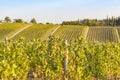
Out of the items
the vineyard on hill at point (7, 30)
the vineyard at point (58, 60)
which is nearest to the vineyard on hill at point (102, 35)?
the vineyard on hill at point (7, 30)

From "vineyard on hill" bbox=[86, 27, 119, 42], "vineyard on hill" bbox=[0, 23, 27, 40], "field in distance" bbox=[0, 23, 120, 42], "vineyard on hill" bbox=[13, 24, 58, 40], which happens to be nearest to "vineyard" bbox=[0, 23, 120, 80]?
"vineyard on hill" bbox=[86, 27, 119, 42]

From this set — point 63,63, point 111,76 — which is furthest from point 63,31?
point 63,63

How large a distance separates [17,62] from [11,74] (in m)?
1.38

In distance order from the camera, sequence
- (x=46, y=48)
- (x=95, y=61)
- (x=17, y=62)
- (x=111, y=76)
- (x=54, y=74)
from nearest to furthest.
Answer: (x=17, y=62) → (x=54, y=74) → (x=46, y=48) → (x=95, y=61) → (x=111, y=76)

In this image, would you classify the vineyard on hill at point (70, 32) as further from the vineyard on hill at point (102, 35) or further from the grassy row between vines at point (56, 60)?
the grassy row between vines at point (56, 60)

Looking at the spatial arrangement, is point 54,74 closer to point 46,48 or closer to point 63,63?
point 63,63

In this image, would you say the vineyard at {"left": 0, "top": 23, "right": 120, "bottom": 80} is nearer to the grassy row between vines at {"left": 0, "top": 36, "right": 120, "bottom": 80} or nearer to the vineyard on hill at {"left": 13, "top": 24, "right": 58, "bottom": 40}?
the grassy row between vines at {"left": 0, "top": 36, "right": 120, "bottom": 80}

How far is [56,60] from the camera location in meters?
16.7

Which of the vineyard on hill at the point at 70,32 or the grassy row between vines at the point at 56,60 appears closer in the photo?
the grassy row between vines at the point at 56,60

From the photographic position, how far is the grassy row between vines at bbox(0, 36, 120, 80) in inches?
566

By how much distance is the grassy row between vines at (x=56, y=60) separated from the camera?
47.2ft

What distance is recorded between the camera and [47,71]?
16.7 meters

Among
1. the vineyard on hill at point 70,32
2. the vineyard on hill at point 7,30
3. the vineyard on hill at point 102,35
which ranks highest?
the vineyard on hill at point 7,30

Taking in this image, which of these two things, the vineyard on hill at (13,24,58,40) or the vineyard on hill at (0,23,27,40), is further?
the vineyard on hill at (0,23,27,40)
